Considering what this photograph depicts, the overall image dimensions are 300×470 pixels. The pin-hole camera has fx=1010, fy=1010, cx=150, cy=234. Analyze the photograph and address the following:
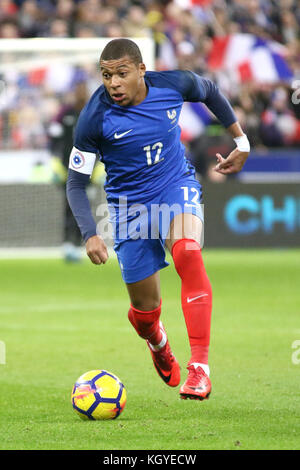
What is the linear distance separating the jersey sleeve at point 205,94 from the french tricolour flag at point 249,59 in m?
12.9

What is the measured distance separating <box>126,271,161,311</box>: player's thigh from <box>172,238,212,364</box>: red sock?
53 centimetres

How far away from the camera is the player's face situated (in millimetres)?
5395

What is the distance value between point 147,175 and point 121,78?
0.59m

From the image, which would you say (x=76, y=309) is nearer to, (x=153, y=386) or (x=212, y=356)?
(x=212, y=356)

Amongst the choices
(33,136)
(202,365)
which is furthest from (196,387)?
(33,136)

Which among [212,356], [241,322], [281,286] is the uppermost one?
[212,356]

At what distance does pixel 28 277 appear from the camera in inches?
527

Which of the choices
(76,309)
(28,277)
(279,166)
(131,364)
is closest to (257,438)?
(131,364)

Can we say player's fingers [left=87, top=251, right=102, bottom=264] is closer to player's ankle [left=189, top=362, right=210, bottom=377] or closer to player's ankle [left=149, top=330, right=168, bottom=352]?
player's ankle [left=189, top=362, right=210, bottom=377]

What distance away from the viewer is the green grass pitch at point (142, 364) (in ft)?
15.2

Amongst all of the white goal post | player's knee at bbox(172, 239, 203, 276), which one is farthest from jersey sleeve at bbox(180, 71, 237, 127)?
the white goal post

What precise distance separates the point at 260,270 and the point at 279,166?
3.17m

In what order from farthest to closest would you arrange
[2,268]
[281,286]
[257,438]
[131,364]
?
[2,268] → [281,286] → [131,364] → [257,438]
